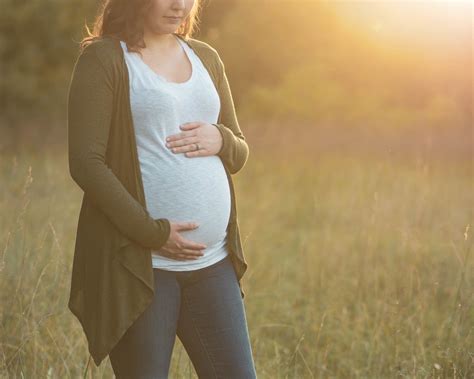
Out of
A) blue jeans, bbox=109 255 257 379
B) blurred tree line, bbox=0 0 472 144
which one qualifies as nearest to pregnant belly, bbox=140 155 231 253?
blue jeans, bbox=109 255 257 379

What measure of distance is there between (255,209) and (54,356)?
4.92m

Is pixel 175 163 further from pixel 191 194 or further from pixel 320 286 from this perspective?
pixel 320 286

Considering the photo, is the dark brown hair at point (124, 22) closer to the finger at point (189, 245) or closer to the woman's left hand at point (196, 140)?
the woman's left hand at point (196, 140)

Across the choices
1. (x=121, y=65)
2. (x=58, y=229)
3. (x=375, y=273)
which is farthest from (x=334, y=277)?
(x=121, y=65)

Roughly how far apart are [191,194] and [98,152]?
0.95ft

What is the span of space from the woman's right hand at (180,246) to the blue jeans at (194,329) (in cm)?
5

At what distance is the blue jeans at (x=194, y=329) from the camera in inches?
81.0

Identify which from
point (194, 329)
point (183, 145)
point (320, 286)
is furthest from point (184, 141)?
point (320, 286)

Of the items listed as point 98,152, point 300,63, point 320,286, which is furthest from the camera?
point 300,63

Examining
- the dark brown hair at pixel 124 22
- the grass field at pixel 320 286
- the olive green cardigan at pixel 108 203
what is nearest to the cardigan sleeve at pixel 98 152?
the olive green cardigan at pixel 108 203

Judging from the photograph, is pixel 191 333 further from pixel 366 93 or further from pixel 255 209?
pixel 366 93

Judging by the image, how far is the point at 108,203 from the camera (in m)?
2.00

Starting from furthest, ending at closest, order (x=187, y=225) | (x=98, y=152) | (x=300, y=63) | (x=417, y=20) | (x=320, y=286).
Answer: (x=300, y=63), (x=417, y=20), (x=320, y=286), (x=187, y=225), (x=98, y=152)

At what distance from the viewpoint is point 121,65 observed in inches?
80.2
